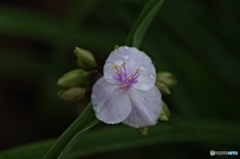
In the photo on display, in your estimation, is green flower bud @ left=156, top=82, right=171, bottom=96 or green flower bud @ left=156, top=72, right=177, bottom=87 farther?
green flower bud @ left=156, top=72, right=177, bottom=87

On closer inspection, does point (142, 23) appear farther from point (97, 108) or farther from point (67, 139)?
point (67, 139)

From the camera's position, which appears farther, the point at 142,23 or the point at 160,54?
the point at 160,54

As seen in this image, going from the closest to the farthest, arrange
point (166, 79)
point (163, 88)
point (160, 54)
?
point (163, 88) < point (166, 79) < point (160, 54)

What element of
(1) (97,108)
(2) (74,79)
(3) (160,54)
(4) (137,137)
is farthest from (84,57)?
(3) (160,54)

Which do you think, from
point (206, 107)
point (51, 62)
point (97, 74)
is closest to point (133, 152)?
point (206, 107)

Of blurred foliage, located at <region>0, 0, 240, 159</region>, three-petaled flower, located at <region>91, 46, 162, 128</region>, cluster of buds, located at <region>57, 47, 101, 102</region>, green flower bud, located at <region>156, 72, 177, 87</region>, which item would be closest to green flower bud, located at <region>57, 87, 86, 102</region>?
cluster of buds, located at <region>57, 47, 101, 102</region>

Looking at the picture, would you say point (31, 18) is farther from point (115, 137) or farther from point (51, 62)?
point (115, 137)

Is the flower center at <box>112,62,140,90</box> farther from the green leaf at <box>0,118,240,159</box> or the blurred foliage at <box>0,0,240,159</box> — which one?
the blurred foliage at <box>0,0,240,159</box>
